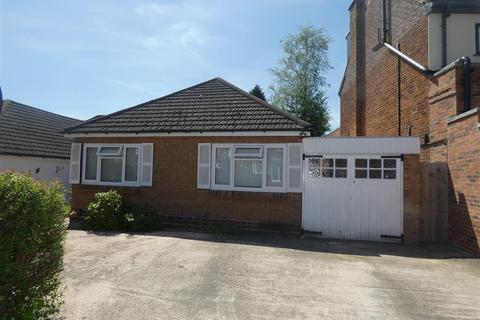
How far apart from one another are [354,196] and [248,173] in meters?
3.15

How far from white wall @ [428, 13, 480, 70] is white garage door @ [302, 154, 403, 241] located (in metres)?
3.67

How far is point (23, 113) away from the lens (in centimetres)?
2062

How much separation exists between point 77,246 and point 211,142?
487 centimetres

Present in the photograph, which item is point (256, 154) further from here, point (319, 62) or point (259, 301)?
point (319, 62)

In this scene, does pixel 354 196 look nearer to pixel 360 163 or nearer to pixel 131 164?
pixel 360 163

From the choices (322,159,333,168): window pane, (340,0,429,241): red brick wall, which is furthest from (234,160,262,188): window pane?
(340,0,429,241): red brick wall

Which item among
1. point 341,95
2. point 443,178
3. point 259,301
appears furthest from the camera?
point 341,95

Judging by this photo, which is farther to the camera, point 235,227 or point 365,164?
point 235,227

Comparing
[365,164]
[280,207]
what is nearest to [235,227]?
[280,207]

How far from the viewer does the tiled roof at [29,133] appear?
17328 millimetres

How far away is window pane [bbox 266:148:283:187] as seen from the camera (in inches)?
434

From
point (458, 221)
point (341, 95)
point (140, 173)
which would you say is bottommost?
point (458, 221)

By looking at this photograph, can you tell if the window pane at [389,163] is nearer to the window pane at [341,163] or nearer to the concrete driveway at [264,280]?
the window pane at [341,163]

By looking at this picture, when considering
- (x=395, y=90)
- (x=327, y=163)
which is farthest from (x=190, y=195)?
(x=395, y=90)
